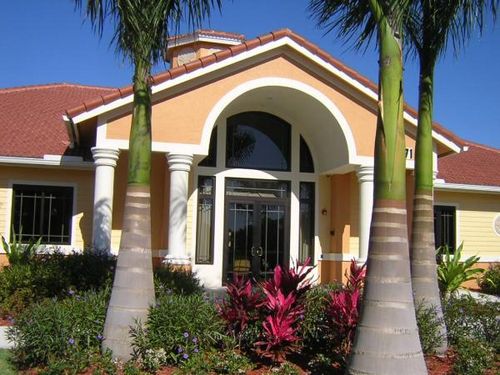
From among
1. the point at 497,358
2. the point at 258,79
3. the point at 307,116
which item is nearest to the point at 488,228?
the point at 307,116

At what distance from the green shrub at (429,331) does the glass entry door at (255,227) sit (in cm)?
816

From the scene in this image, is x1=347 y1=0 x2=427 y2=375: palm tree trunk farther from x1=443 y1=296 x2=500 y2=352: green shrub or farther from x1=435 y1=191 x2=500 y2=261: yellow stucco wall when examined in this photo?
x1=435 y1=191 x2=500 y2=261: yellow stucco wall

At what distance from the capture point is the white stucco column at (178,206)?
12797 millimetres

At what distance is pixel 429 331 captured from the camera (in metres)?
7.41

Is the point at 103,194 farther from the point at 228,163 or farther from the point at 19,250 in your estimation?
the point at 228,163

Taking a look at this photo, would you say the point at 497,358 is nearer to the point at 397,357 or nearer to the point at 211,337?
the point at 397,357

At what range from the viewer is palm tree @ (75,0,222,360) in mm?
7184

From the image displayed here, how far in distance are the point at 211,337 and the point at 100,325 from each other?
4.70ft

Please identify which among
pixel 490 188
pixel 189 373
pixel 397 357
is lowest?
pixel 189 373

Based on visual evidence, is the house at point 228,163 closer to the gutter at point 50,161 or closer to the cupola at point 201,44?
the gutter at point 50,161

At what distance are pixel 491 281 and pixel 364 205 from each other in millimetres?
5675

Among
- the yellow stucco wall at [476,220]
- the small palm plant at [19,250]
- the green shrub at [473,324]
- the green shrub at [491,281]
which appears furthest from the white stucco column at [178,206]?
the green shrub at [491,281]

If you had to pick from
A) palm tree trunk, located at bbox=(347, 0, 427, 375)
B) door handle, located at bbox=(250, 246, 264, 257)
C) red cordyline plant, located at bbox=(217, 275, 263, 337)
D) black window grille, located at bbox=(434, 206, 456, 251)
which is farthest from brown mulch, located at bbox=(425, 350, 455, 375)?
black window grille, located at bbox=(434, 206, 456, 251)

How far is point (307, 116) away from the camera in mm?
15531
